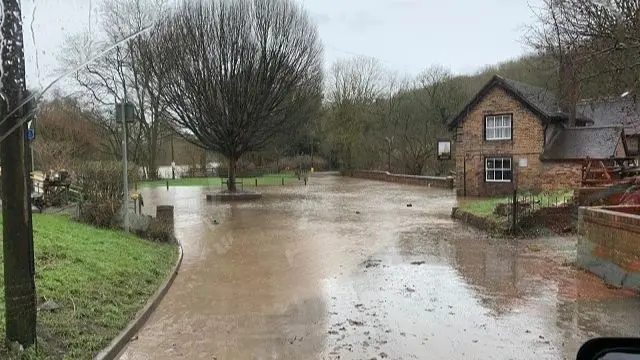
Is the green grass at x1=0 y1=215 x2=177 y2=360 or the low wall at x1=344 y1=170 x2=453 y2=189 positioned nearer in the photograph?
the green grass at x1=0 y1=215 x2=177 y2=360

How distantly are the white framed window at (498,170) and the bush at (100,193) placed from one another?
20.8m

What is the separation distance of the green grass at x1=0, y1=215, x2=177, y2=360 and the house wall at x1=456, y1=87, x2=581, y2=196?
21689mm

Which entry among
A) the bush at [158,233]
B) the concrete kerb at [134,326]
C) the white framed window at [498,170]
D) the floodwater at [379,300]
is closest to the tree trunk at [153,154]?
the white framed window at [498,170]

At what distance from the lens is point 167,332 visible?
664 cm

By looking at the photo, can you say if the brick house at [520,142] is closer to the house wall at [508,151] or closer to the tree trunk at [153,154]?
the house wall at [508,151]

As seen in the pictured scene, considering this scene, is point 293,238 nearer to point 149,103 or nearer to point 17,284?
point 17,284

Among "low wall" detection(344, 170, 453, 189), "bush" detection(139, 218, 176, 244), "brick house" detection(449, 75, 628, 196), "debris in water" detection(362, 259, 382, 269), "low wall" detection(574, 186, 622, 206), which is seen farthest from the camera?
"low wall" detection(344, 170, 453, 189)

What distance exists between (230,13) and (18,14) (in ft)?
84.4

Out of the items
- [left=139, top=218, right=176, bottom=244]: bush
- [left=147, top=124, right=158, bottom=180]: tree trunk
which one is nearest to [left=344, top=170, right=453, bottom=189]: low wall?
[left=147, top=124, right=158, bottom=180]: tree trunk

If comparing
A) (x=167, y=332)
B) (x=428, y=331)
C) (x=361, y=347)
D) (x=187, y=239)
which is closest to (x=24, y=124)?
(x=167, y=332)

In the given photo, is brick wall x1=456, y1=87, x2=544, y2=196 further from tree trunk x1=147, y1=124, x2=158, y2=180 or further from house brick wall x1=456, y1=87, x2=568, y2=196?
tree trunk x1=147, y1=124, x2=158, y2=180

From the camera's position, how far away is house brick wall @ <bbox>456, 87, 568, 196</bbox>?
1109 inches

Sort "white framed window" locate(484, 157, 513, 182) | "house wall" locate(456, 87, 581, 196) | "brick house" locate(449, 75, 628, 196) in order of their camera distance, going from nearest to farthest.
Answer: "brick house" locate(449, 75, 628, 196) → "house wall" locate(456, 87, 581, 196) → "white framed window" locate(484, 157, 513, 182)

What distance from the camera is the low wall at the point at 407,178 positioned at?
36159 millimetres
